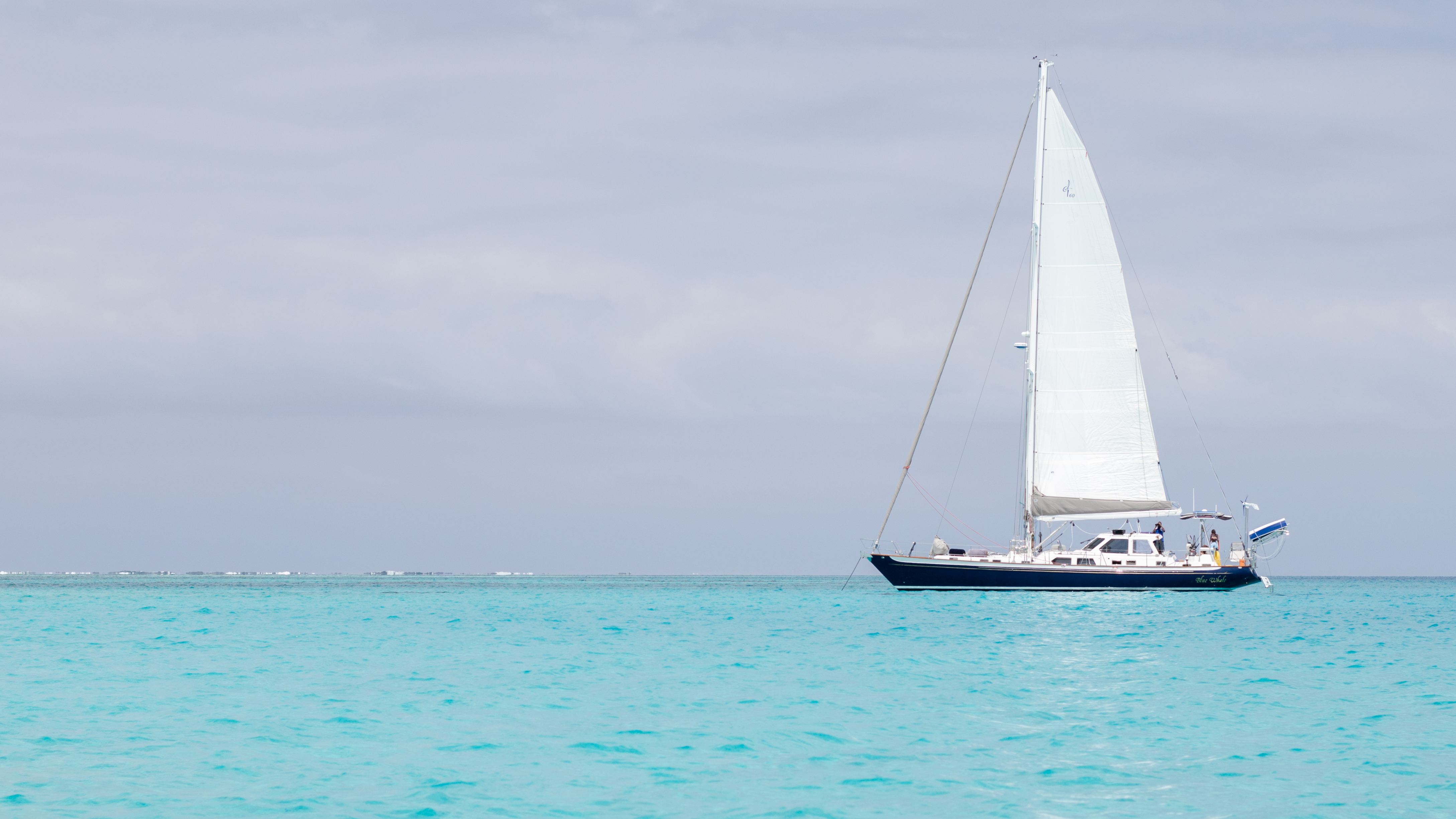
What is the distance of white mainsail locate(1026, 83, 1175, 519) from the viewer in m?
70.8

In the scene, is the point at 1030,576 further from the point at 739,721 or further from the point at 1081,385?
the point at 739,721

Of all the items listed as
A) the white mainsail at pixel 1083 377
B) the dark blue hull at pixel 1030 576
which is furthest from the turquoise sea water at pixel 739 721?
the white mainsail at pixel 1083 377

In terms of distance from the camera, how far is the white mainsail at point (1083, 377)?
70.8 m

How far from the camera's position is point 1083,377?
7088 cm

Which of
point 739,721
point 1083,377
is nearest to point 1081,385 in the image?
point 1083,377

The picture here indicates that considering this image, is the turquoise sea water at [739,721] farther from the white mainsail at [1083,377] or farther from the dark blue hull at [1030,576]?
the white mainsail at [1083,377]

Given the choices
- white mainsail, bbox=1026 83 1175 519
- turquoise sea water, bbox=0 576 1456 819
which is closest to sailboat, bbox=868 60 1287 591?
white mainsail, bbox=1026 83 1175 519

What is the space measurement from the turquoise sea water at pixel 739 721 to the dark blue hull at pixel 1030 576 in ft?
39.7

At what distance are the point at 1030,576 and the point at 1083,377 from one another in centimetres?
1219

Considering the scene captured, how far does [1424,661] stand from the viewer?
3703 centimetres

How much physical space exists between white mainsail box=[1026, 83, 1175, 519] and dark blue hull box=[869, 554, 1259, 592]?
5.72 meters

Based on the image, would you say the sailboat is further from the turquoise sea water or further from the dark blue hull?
the turquoise sea water

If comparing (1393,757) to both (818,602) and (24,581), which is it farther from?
(24,581)

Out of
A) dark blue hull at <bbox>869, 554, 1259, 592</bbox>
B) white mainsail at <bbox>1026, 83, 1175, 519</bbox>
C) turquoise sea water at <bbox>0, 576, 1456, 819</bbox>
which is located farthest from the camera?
white mainsail at <bbox>1026, 83, 1175, 519</bbox>
